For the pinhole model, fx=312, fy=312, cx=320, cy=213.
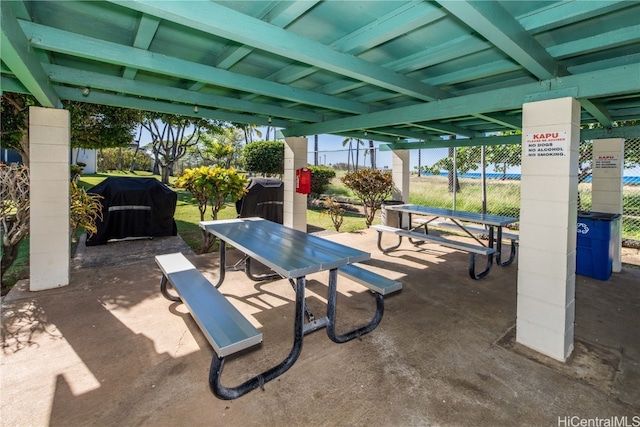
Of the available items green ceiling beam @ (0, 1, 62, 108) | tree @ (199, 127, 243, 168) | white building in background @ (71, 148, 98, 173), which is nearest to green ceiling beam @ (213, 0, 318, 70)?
green ceiling beam @ (0, 1, 62, 108)

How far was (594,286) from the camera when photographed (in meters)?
4.22

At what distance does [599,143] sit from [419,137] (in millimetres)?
3039

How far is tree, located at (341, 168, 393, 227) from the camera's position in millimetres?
8180

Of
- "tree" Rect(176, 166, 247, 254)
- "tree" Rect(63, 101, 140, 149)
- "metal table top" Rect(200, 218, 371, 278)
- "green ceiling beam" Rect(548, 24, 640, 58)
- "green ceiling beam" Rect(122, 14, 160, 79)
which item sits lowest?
"metal table top" Rect(200, 218, 371, 278)

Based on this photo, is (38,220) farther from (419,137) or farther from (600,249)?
(600,249)

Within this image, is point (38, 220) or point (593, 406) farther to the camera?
point (38, 220)

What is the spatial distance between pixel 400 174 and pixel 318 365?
632 cm

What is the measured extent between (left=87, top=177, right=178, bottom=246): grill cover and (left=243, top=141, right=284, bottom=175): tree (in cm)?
895

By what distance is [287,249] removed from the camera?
276 centimetres

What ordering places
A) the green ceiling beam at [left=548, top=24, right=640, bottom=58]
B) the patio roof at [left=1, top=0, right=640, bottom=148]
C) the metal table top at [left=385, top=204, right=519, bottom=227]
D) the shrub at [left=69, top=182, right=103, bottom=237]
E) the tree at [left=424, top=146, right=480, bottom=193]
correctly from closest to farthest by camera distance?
1. the patio roof at [left=1, top=0, right=640, bottom=148]
2. the green ceiling beam at [left=548, top=24, right=640, bottom=58]
3. the shrub at [left=69, top=182, right=103, bottom=237]
4. the metal table top at [left=385, top=204, right=519, bottom=227]
5. the tree at [left=424, top=146, right=480, bottom=193]

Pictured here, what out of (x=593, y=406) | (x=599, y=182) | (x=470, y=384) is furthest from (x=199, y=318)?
(x=599, y=182)

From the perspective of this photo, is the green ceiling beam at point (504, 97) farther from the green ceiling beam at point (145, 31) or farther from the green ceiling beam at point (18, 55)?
the green ceiling beam at point (18, 55)

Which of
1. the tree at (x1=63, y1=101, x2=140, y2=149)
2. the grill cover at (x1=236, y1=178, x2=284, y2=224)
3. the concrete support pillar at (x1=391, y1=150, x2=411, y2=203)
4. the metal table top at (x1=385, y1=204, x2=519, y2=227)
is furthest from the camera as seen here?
the concrete support pillar at (x1=391, y1=150, x2=411, y2=203)

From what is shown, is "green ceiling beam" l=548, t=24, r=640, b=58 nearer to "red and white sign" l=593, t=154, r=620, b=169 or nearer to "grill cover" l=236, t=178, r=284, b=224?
"red and white sign" l=593, t=154, r=620, b=169
